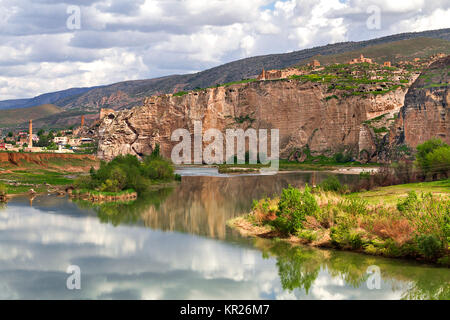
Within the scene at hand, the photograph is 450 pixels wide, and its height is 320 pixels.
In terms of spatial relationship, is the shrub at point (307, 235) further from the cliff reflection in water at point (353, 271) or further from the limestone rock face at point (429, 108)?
the limestone rock face at point (429, 108)

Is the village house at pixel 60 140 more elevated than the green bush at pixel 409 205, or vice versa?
the village house at pixel 60 140

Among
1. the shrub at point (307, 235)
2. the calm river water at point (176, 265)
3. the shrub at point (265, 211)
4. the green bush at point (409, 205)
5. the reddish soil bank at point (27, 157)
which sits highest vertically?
the reddish soil bank at point (27, 157)

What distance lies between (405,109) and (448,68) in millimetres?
8707

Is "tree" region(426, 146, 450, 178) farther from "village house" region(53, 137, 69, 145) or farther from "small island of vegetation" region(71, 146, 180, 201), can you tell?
"village house" region(53, 137, 69, 145)

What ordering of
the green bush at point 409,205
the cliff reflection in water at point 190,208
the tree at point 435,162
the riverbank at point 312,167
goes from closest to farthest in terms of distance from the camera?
the green bush at point 409,205 < the cliff reflection in water at point 190,208 < the tree at point 435,162 < the riverbank at point 312,167

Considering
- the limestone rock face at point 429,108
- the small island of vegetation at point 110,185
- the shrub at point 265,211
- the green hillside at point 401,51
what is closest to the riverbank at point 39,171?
the small island of vegetation at point 110,185

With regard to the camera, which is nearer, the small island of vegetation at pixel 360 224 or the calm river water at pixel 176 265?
the calm river water at pixel 176 265

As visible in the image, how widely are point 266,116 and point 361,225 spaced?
293ft

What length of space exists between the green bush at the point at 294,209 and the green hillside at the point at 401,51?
138820 mm

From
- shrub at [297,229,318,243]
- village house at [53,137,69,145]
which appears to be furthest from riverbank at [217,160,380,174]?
shrub at [297,229,318,243]

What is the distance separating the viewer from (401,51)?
6388 inches

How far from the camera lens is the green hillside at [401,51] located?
511 feet

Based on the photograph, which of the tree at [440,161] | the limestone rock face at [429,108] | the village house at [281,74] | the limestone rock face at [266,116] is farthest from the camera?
the village house at [281,74]

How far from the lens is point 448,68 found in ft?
233
